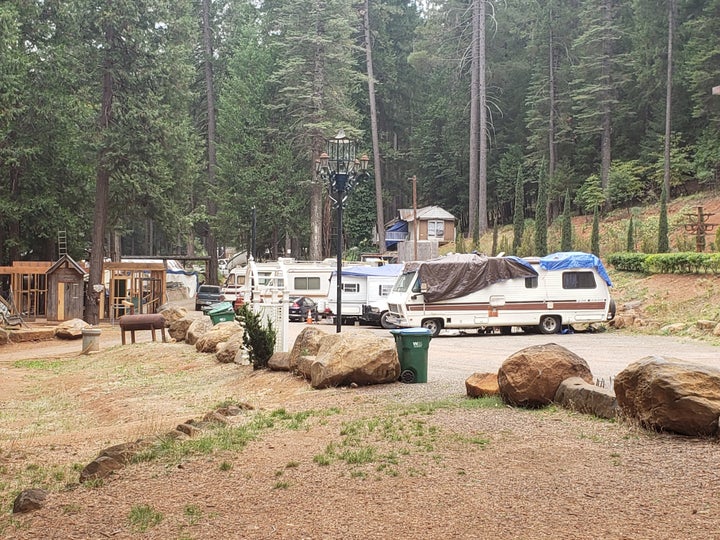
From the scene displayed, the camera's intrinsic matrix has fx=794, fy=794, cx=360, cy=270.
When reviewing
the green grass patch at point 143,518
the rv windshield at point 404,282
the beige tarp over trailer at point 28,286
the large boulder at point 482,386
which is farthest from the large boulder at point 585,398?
the beige tarp over trailer at point 28,286

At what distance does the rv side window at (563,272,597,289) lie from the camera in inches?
961

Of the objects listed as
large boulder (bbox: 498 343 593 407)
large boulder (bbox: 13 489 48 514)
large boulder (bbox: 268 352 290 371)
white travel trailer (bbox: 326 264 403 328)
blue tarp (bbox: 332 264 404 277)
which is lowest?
large boulder (bbox: 13 489 48 514)

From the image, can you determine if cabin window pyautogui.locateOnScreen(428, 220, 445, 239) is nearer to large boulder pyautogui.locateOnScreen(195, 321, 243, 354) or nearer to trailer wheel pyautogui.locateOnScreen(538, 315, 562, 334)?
trailer wheel pyautogui.locateOnScreen(538, 315, 562, 334)

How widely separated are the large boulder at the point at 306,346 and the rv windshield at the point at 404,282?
1059cm

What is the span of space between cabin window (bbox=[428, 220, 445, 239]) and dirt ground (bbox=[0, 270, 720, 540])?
47222 millimetres

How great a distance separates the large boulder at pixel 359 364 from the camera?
1174 centimetres

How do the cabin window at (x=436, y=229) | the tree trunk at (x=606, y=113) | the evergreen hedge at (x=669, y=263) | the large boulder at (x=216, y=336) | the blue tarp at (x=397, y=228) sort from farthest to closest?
1. the blue tarp at (x=397, y=228)
2. the cabin window at (x=436, y=229)
3. the tree trunk at (x=606, y=113)
4. the evergreen hedge at (x=669, y=263)
5. the large boulder at (x=216, y=336)

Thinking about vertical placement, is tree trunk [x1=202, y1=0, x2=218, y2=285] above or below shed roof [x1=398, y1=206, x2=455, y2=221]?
above

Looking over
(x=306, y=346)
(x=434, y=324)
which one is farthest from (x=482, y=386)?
(x=434, y=324)

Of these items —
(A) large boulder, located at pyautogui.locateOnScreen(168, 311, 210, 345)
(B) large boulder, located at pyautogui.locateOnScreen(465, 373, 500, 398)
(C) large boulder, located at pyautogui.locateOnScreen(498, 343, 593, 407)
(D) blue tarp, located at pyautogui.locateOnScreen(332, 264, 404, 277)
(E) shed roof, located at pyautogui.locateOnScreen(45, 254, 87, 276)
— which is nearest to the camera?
(C) large boulder, located at pyautogui.locateOnScreen(498, 343, 593, 407)

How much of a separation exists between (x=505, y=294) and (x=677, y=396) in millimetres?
17167

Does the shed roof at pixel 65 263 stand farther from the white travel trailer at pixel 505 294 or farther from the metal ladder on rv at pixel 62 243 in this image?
the white travel trailer at pixel 505 294

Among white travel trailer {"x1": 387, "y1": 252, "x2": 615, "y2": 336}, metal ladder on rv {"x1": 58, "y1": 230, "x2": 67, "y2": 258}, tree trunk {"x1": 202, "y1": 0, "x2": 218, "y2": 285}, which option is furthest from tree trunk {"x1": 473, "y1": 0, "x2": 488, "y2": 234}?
white travel trailer {"x1": 387, "y1": 252, "x2": 615, "y2": 336}

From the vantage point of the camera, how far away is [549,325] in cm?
2456
